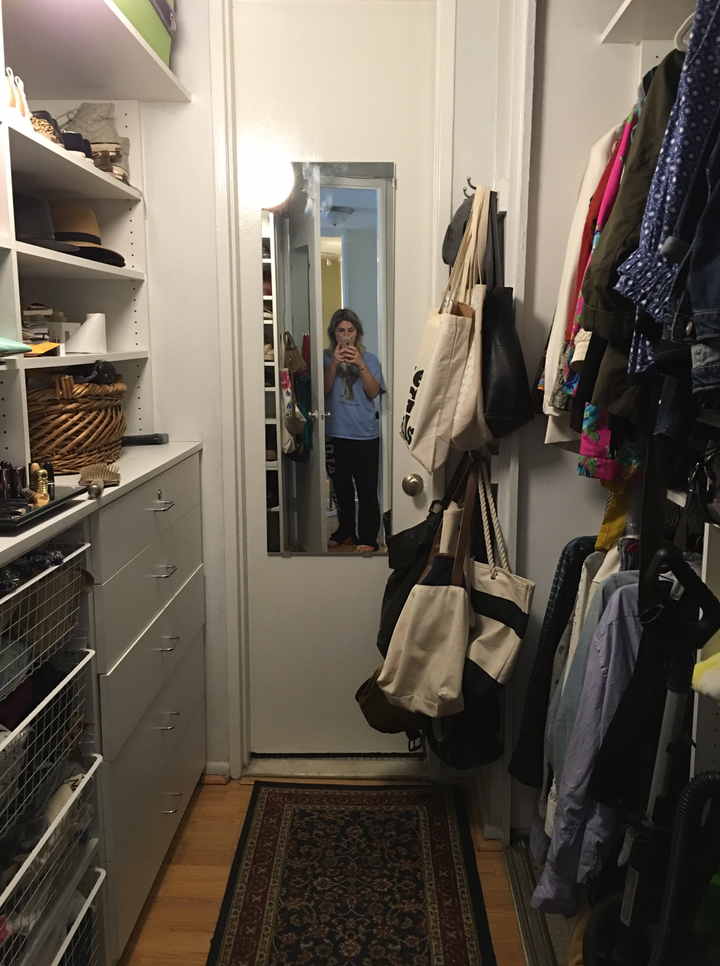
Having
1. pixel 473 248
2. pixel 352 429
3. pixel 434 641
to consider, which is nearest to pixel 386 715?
pixel 434 641

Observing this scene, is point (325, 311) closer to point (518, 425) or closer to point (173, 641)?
point (518, 425)

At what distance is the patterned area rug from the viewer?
1623mm

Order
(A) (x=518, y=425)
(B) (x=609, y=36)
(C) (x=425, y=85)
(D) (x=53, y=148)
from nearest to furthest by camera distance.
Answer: (D) (x=53, y=148) → (B) (x=609, y=36) → (A) (x=518, y=425) → (C) (x=425, y=85)

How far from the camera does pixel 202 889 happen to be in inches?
70.7

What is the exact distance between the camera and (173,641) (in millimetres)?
1841

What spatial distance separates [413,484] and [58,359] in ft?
3.41

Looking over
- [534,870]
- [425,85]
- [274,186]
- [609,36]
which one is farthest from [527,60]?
[534,870]

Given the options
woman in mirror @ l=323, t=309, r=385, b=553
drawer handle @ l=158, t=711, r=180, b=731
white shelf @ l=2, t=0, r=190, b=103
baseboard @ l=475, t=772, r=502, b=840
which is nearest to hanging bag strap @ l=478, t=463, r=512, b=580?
woman in mirror @ l=323, t=309, r=385, b=553

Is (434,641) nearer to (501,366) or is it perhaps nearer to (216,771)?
(501,366)

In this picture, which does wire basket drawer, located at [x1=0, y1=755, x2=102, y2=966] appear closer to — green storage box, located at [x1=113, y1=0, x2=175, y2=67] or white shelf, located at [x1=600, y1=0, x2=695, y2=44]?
green storage box, located at [x1=113, y1=0, x2=175, y2=67]

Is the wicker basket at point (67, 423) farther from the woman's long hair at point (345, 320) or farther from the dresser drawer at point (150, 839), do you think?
the dresser drawer at point (150, 839)

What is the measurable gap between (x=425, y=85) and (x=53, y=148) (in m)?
1.04

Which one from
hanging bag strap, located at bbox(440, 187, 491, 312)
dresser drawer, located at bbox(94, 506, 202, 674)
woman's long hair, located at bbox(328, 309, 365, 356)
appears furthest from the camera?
woman's long hair, located at bbox(328, 309, 365, 356)

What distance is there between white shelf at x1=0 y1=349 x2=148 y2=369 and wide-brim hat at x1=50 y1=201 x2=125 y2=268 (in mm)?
233
